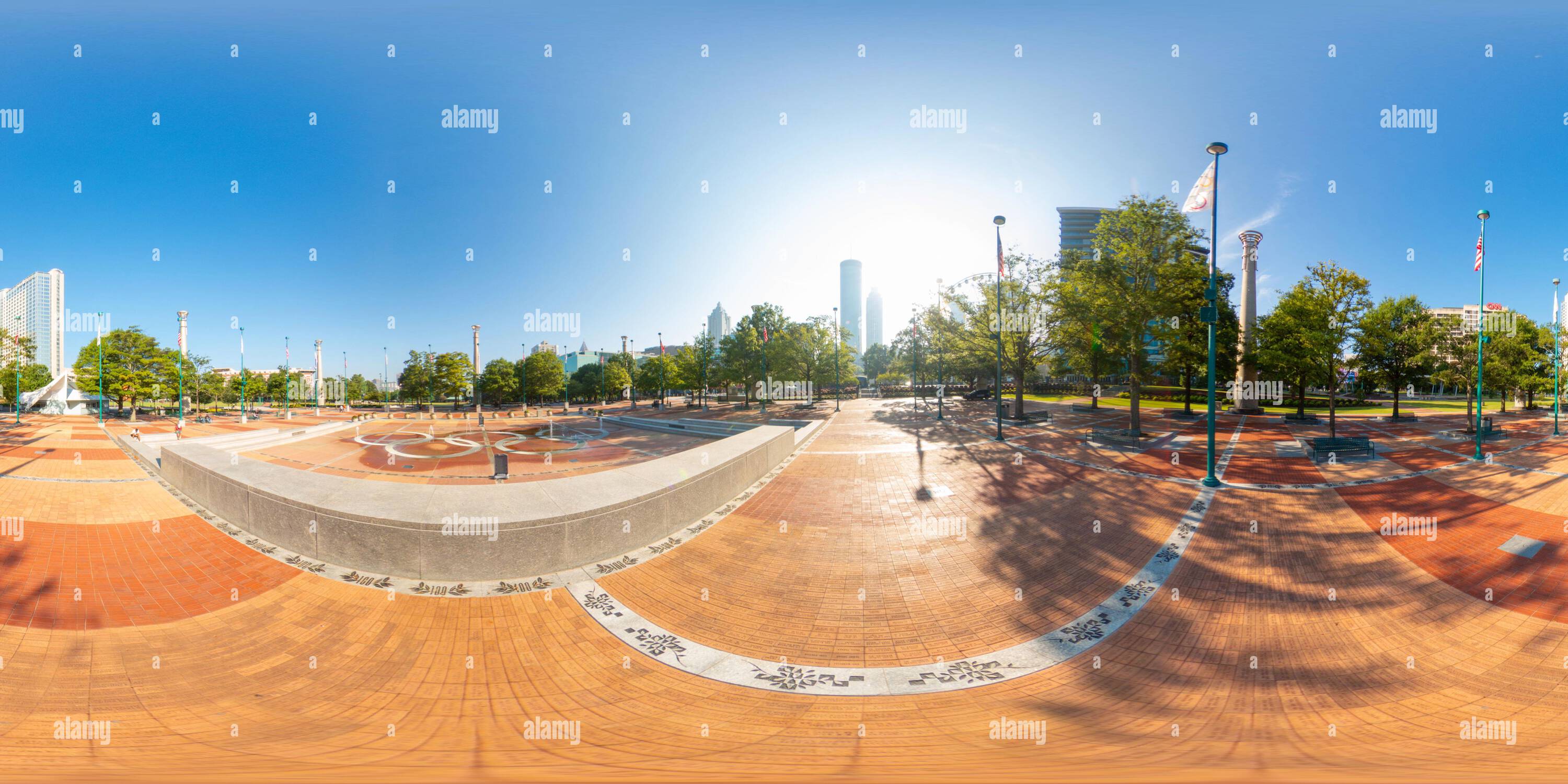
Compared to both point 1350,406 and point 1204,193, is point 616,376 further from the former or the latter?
point 1350,406

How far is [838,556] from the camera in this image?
7492mm

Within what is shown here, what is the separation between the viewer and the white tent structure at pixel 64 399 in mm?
45062

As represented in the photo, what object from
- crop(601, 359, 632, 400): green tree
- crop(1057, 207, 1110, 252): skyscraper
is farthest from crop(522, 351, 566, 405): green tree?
crop(1057, 207, 1110, 252): skyscraper

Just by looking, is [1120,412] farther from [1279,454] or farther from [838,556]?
[838,556]

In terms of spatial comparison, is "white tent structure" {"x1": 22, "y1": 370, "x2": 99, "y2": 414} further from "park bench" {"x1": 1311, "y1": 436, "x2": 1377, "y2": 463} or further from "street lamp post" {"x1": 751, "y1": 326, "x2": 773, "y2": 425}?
"park bench" {"x1": 1311, "y1": 436, "x2": 1377, "y2": 463}

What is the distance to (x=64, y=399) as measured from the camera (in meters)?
45.3

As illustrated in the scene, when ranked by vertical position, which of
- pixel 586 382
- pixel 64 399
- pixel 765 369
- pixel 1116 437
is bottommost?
pixel 1116 437

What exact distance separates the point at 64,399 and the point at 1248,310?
Result: 329 feet

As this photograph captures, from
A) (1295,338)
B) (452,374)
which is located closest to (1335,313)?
(1295,338)

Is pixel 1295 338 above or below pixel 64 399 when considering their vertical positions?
above

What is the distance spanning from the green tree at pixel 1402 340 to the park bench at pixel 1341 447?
771 cm

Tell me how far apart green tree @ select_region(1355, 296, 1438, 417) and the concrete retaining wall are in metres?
28.6

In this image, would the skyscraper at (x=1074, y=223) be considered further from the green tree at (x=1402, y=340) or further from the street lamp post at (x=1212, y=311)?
the street lamp post at (x=1212, y=311)

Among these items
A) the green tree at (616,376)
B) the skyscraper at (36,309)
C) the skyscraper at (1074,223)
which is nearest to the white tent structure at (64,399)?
the green tree at (616,376)
